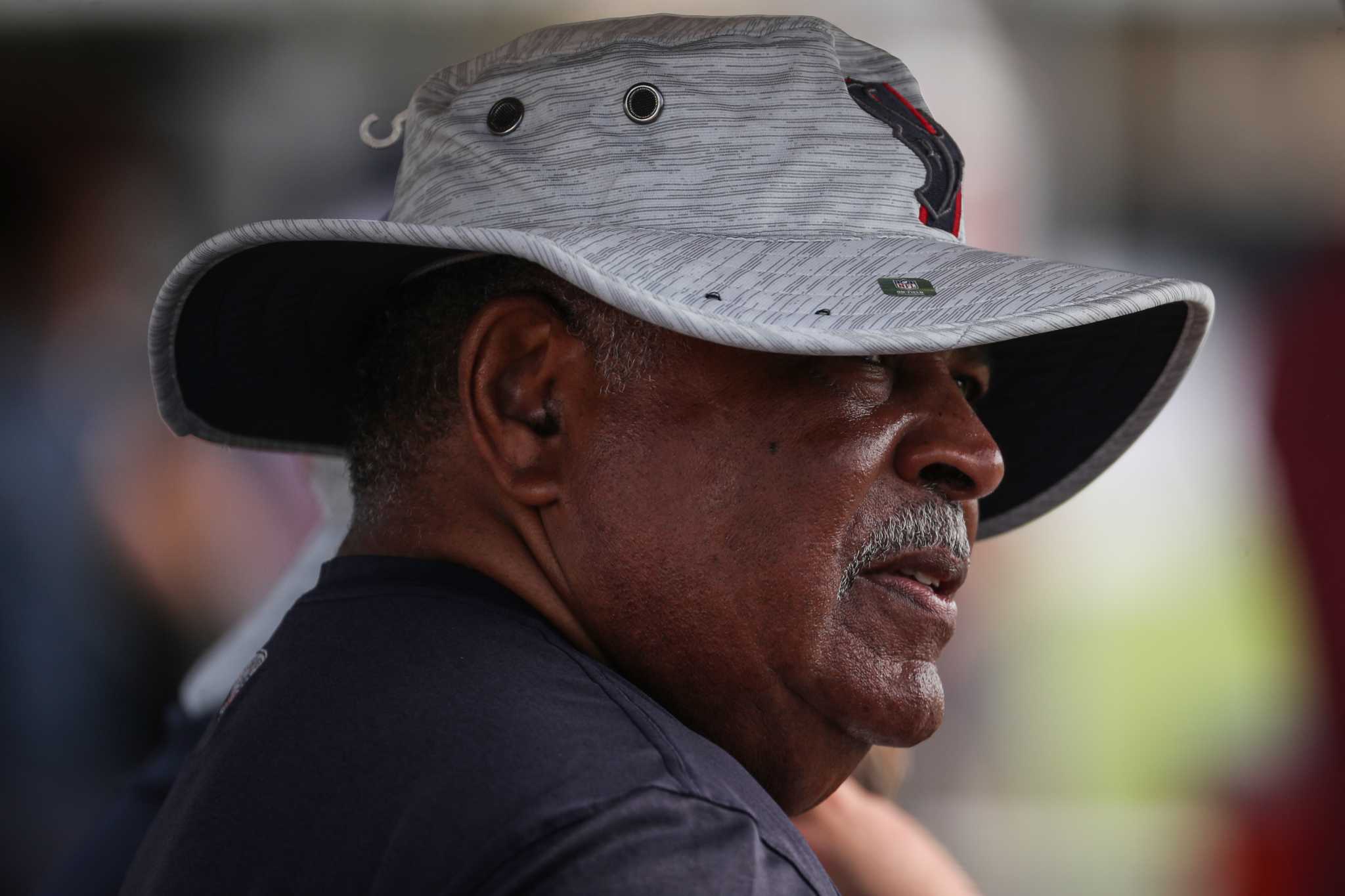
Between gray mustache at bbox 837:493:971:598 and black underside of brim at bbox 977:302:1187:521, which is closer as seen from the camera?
gray mustache at bbox 837:493:971:598

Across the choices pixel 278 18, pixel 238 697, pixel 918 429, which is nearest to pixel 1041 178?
pixel 278 18

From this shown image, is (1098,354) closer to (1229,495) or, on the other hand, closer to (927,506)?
(927,506)

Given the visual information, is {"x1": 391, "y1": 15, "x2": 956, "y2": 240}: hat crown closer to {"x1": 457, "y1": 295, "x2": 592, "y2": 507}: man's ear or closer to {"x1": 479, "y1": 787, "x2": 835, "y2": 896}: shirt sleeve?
{"x1": 457, "y1": 295, "x2": 592, "y2": 507}: man's ear

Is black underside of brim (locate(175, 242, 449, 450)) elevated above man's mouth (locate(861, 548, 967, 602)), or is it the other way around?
black underside of brim (locate(175, 242, 449, 450))

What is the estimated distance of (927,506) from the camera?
131 cm

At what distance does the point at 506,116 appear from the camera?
4.38ft

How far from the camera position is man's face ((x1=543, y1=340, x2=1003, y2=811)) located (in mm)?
1213

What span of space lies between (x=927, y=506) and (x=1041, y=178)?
Answer: 2.47 meters

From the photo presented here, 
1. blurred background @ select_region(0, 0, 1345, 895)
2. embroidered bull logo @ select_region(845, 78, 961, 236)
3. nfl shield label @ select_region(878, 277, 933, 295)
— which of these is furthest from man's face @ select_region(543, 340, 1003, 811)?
blurred background @ select_region(0, 0, 1345, 895)

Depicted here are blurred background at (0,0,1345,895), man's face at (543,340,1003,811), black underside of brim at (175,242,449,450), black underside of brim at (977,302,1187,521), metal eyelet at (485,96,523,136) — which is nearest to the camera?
man's face at (543,340,1003,811)

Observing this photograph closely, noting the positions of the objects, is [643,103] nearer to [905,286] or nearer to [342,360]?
[905,286]

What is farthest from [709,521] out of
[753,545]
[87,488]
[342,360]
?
[87,488]

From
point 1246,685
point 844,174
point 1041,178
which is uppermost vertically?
point 844,174

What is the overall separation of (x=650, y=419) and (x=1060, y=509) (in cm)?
271
